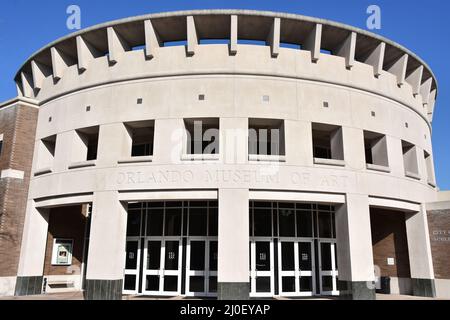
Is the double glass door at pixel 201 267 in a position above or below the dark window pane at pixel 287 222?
below

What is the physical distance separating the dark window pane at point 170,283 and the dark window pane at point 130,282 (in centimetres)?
163

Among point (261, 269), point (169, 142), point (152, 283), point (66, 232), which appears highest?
point (169, 142)

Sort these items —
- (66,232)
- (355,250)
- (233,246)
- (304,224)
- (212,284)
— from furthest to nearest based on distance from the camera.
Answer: (66,232) → (304,224) → (212,284) → (355,250) → (233,246)

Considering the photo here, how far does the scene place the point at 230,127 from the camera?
15.7 metres

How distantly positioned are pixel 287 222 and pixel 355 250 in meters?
3.27

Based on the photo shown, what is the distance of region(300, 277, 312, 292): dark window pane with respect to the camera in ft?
54.9

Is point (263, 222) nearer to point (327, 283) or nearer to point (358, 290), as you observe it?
point (327, 283)

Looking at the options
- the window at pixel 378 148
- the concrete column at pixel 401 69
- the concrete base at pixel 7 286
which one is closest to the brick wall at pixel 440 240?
the window at pixel 378 148

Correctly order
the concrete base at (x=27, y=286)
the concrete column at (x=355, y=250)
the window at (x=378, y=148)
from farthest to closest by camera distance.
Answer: the window at (x=378, y=148) → the concrete base at (x=27, y=286) → the concrete column at (x=355, y=250)

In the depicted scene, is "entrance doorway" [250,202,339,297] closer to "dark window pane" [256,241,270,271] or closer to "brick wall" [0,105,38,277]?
"dark window pane" [256,241,270,271]

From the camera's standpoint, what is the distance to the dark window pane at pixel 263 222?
1702cm

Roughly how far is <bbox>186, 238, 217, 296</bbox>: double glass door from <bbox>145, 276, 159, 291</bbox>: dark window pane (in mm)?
1519

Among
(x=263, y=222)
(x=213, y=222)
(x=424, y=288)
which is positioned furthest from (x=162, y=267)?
(x=424, y=288)

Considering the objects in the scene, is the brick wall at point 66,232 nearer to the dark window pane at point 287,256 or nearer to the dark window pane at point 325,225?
the dark window pane at point 287,256
